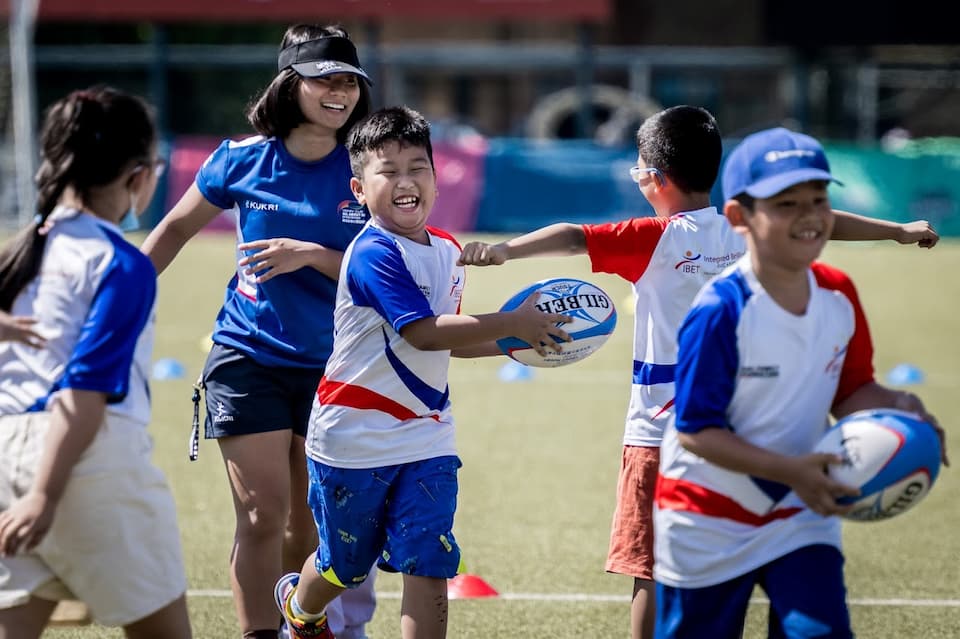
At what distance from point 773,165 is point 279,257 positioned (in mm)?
1936

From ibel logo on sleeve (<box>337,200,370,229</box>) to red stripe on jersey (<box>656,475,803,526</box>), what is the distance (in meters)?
1.81

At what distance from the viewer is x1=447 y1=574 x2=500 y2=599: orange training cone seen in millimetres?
5926

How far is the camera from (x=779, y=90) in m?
38.8

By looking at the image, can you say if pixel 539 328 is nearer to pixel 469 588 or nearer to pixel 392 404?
pixel 392 404

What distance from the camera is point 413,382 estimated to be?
4.38 meters

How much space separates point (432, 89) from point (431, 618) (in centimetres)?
3717

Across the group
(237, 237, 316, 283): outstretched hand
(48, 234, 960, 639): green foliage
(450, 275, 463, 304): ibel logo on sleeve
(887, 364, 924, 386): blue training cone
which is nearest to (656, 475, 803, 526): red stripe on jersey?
(450, 275, 463, 304): ibel logo on sleeve

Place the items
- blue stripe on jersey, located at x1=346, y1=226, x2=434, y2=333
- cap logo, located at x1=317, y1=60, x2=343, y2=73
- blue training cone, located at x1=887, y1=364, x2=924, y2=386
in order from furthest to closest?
blue training cone, located at x1=887, y1=364, x2=924, y2=386, cap logo, located at x1=317, y1=60, x2=343, y2=73, blue stripe on jersey, located at x1=346, y1=226, x2=434, y2=333

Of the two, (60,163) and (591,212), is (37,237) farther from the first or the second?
(591,212)

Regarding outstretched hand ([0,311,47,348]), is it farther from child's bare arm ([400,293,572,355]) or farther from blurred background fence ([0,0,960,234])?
blurred background fence ([0,0,960,234])

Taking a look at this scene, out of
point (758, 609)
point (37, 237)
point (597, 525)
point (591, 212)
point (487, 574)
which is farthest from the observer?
point (591, 212)

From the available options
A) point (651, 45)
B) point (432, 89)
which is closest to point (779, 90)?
point (651, 45)

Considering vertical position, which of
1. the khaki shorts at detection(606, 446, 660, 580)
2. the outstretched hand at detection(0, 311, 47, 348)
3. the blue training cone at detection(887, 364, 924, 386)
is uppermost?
the outstretched hand at detection(0, 311, 47, 348)

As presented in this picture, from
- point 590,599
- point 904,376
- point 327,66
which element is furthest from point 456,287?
point 904,376
